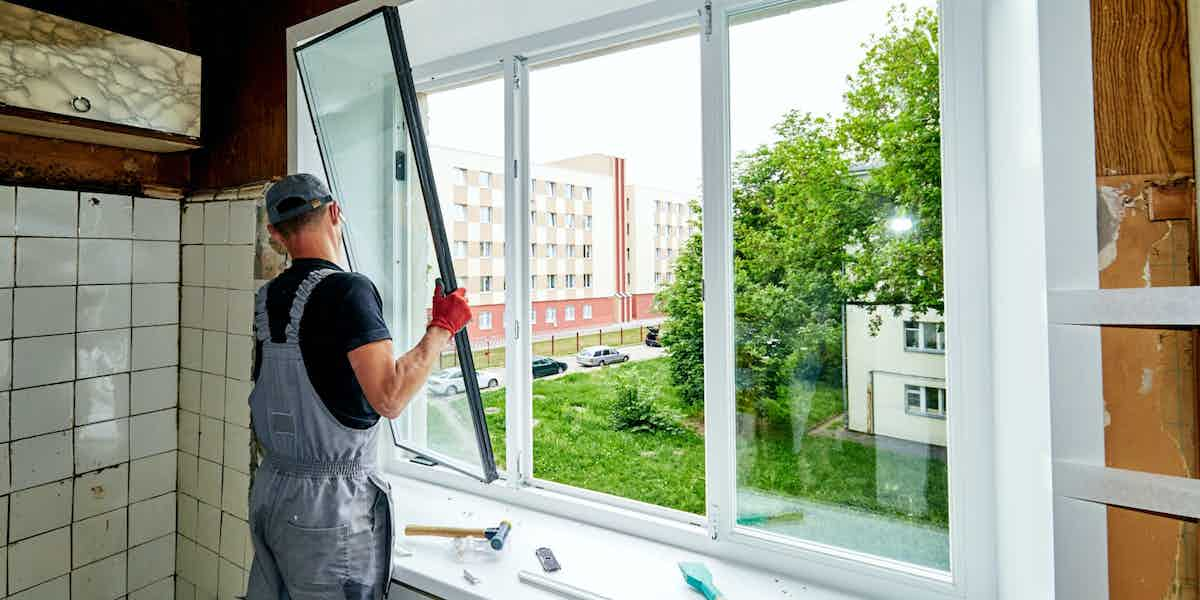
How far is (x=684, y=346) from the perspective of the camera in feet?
5.10

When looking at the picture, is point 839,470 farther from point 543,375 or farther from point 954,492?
point 543,375

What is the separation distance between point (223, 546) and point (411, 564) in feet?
2.90

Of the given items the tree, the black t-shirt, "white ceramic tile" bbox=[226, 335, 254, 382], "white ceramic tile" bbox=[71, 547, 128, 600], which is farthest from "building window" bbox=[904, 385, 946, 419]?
"white ceramic tile" bbox=[71, 547, 128, 600]

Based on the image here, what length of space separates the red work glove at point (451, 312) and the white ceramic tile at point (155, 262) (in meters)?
1.32

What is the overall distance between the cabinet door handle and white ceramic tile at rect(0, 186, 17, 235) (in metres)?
0.36

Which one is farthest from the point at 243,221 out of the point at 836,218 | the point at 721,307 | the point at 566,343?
the point at 836,218

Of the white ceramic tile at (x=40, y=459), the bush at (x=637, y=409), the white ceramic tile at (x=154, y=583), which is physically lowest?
the white ceramic tile at (x=154, y=583)

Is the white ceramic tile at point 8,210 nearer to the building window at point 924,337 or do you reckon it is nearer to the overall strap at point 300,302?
the overall strap at point 300,302

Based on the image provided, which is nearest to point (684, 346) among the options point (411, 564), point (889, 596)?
point (889, 596)

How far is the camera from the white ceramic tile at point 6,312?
161 cm

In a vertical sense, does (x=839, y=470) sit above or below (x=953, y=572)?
above

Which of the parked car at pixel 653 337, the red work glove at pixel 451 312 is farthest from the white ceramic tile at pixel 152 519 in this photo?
the parked car at pixel 653 337

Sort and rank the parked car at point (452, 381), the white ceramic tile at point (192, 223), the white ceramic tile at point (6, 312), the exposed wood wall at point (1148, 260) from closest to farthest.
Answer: the exposed wood wall at point (1148, 260) < the parked car at point (452, 381) < the white ceramic tile at point (6, 312) < the white ceramic tile at point (192, 223)

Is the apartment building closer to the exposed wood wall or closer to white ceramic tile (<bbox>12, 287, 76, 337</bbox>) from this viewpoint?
the exposed wood wall
